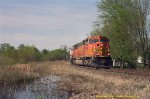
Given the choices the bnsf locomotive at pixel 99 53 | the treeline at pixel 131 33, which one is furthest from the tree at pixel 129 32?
the bnsf locomotive at pixel 99 53

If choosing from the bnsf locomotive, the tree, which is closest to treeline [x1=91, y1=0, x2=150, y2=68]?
the tree

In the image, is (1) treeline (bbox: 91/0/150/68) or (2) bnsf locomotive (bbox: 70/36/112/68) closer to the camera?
(2) bnsf locomotive (bbox: 70/36/112/68)

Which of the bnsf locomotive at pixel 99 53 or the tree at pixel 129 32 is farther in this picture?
the tree at pixel 129 32

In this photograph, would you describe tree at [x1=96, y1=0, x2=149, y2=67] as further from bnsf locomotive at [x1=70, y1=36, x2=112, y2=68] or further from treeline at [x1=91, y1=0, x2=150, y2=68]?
bnsf locomotive at [x1=70, y1=36, x2=112, y2=68]

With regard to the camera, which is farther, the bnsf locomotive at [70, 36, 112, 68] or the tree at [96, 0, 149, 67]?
the tree at [96, 0, 149, 67]

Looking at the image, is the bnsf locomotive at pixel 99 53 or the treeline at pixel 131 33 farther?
the treeline at pixel 131 33

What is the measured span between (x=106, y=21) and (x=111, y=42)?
717 cm

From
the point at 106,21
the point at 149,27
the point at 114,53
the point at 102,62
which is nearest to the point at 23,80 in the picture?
the point at 102,62

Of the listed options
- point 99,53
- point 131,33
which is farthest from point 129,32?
point 99,53

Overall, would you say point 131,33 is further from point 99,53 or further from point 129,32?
point 99,53

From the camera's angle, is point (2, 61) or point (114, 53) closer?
point (2, 61)

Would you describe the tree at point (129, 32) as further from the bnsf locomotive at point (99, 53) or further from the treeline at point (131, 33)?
the bnsf locomotive at point (99, 53)

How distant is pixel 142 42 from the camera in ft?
156

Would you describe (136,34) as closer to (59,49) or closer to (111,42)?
(111,42)
